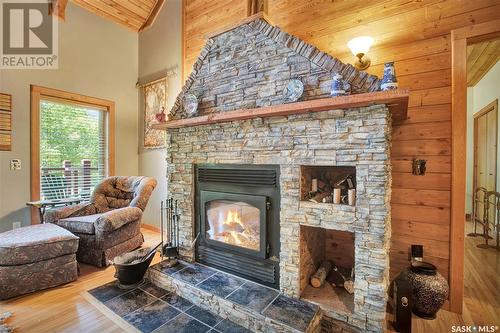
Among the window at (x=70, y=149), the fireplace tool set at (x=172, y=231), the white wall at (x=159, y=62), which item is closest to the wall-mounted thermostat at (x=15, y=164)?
the window at (x=70, y=149)

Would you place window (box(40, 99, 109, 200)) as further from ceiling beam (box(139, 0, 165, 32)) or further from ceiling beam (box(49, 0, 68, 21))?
ceiling beam (box(139, 0, 165, 32))

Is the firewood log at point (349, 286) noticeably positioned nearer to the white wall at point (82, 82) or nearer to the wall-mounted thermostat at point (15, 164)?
the white wall at point (82, 82)

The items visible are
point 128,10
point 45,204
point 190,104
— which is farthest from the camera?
point 128,10

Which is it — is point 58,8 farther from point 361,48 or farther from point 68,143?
point 361,48

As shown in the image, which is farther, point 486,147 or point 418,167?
point 486,147

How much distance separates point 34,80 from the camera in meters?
3.51

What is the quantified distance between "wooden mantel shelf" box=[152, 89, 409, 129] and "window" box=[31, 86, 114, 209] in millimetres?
2817

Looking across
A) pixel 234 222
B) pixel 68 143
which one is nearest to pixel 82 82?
pixel 68 143

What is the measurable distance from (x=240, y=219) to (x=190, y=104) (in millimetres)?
1300

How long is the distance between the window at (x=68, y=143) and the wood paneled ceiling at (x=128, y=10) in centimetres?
145

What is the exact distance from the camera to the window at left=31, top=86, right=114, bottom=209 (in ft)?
11.7

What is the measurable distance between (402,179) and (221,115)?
1.74m

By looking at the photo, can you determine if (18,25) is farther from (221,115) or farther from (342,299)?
(342,299)

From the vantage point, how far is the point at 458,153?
203 cm
